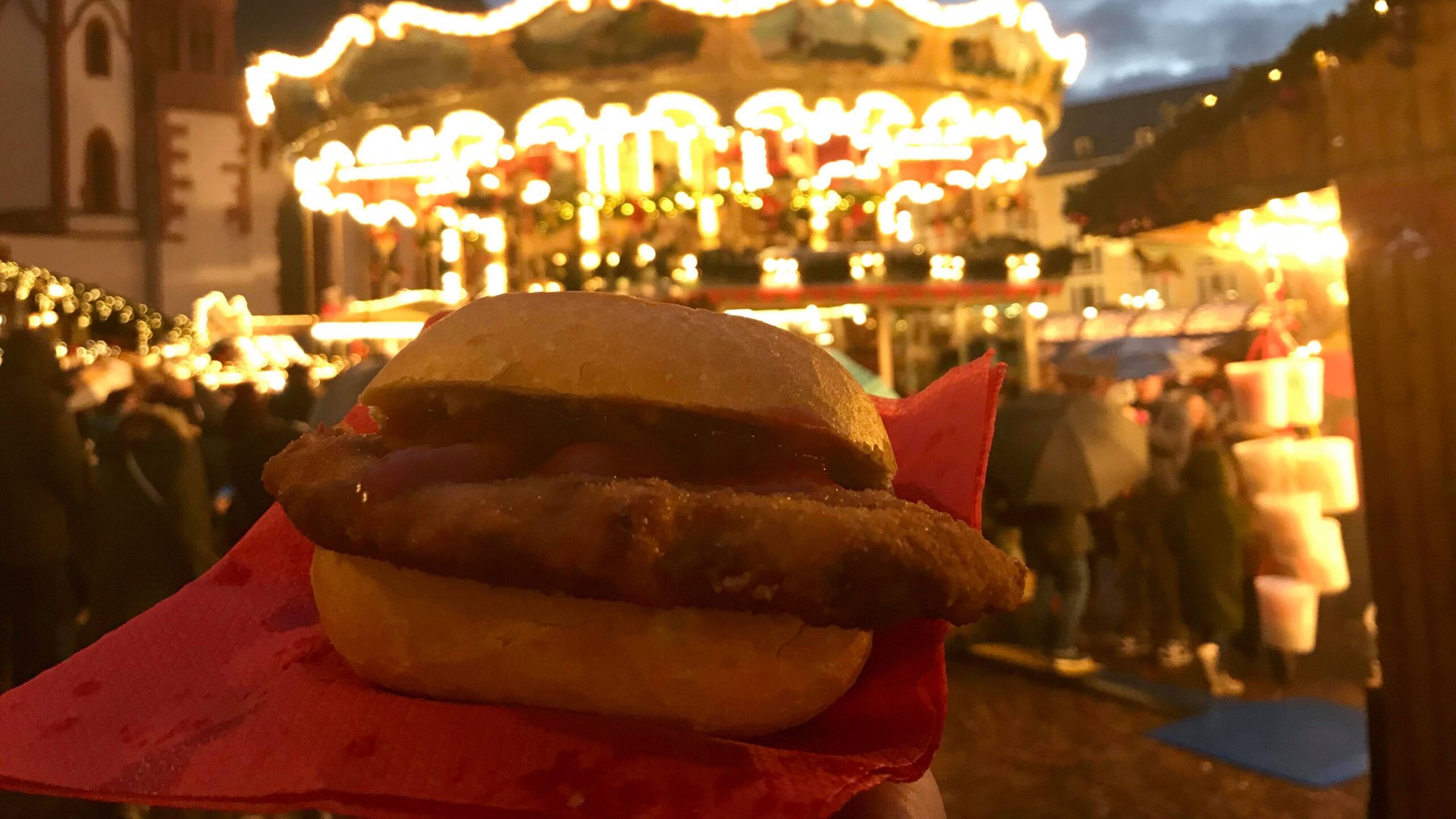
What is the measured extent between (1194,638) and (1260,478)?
70.4 inches

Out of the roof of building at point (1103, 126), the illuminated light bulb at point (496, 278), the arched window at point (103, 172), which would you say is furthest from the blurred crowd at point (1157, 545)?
the roof of building at point (1103, 126)

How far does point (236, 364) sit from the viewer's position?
873 centimetres

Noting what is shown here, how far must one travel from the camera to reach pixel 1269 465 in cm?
466

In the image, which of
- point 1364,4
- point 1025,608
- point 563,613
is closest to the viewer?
point 563,613

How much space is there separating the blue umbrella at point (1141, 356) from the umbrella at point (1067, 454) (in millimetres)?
3949

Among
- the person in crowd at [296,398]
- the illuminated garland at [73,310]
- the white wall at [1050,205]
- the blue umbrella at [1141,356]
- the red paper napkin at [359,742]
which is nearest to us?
the red paper napkin at [359,742]

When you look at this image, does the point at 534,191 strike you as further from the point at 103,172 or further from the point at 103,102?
the point at 103,102

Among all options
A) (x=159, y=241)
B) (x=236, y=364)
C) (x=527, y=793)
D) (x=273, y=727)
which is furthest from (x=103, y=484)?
(x=159, y=241)

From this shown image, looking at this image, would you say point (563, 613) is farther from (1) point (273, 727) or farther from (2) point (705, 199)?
(2) point (705, 199)

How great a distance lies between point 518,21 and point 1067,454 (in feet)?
19.3

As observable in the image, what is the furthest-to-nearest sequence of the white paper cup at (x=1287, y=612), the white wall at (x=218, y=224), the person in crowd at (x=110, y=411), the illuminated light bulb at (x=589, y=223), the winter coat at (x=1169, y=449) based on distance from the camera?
the white wall at (x=218, y=224) → the illuminated light bulb at (x=589, y=223) → the winter coat at (x=1169, y=449) → the person in crowd at (x=110, y=411) → the white paper cup at (x=1287, y=612)

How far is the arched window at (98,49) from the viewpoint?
82.1ft

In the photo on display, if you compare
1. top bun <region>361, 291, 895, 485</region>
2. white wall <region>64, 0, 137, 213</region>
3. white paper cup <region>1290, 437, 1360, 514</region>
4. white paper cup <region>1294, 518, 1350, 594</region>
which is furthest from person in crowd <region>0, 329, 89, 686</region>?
white wall <region>64, 0, 137, 213</region>

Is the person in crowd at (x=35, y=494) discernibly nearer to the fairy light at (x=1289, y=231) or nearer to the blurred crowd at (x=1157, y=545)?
the blurred crowd at (x=1157, y=545)
